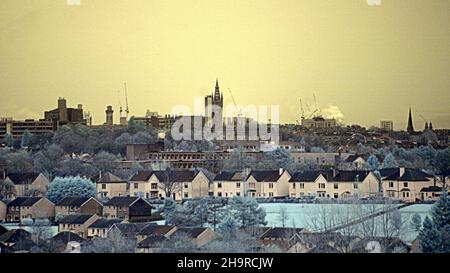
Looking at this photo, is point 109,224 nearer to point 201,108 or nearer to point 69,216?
point 69,216

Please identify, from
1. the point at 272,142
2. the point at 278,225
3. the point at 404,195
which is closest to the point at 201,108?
the point at 272,142

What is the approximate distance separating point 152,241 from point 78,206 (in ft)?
2.04

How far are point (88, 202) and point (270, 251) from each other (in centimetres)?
136

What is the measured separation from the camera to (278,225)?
728 centimetres

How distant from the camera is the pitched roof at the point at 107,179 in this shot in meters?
7.56

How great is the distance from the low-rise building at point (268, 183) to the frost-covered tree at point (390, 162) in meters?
0.69

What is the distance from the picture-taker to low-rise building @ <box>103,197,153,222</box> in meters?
7.40

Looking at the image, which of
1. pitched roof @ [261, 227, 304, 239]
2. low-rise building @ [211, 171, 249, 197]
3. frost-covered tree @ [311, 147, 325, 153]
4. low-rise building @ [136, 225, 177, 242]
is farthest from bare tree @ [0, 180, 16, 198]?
frost-covered tree @ [311, 147, 325, 153]

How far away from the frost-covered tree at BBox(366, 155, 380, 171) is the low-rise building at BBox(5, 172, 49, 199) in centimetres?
229

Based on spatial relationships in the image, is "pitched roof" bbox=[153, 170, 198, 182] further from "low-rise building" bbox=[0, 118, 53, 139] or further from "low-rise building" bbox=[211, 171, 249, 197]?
"low-rise building" bbox=[0, 118, 53, 139]

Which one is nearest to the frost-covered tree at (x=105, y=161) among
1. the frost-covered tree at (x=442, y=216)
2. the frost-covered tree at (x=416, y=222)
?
the frost-covered tree at (x=416, y=222)

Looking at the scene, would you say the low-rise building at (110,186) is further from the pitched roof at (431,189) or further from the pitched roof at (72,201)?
the pitched roof at (431,189)

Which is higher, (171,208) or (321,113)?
(321,113)

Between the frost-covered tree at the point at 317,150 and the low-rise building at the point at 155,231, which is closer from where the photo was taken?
the low-rise building at the point at 155,231
